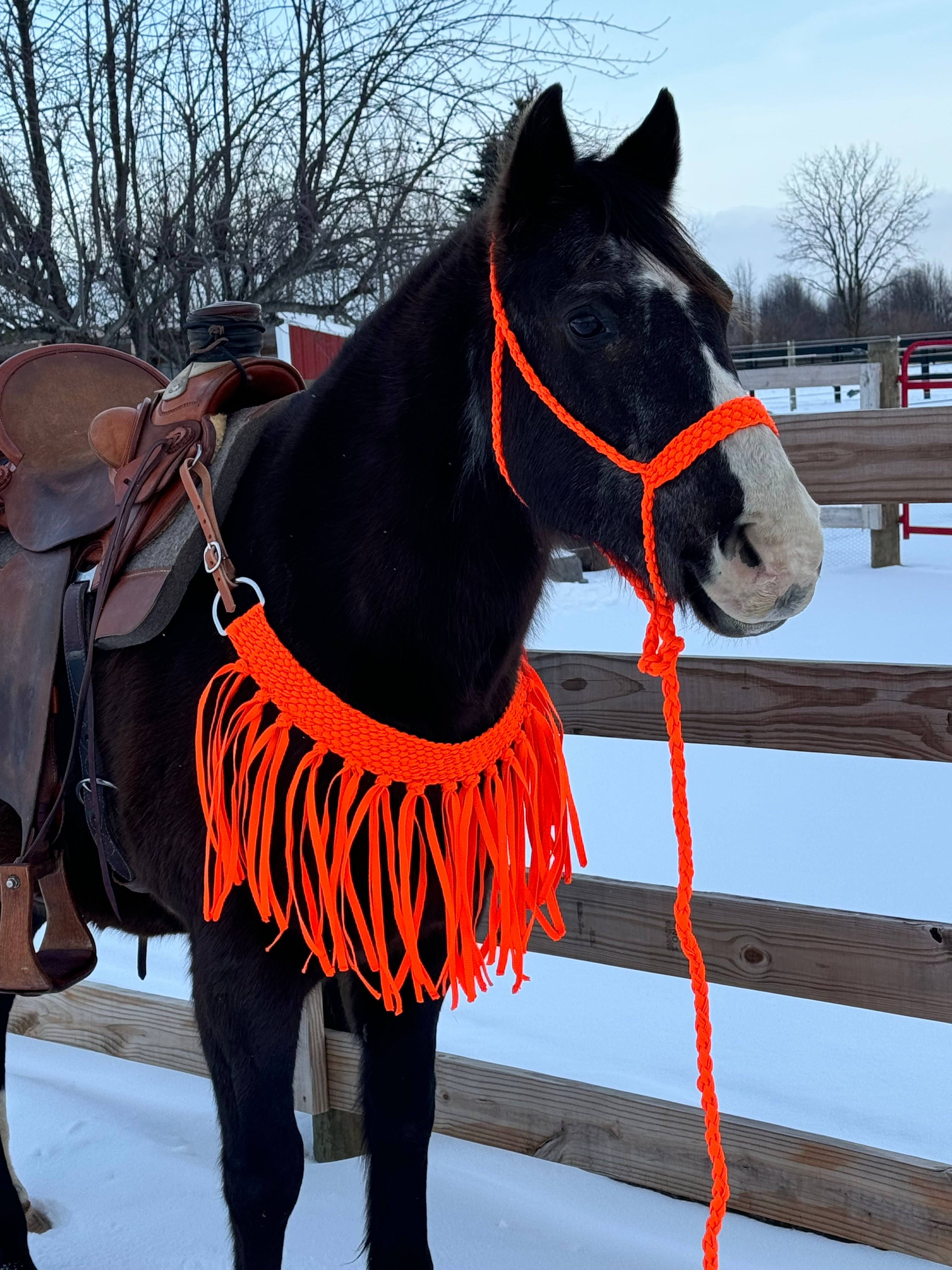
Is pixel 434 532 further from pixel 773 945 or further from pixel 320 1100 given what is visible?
pixel 320 1100

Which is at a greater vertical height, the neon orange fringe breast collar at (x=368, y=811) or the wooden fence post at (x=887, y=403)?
the wooden fence post at (x=887, y=403)

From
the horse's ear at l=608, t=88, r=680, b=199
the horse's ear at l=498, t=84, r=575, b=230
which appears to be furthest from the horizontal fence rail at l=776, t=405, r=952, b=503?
the horse's ear at l=498, t=84, r=575, b=230

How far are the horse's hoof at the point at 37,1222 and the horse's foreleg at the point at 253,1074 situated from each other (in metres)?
0.93

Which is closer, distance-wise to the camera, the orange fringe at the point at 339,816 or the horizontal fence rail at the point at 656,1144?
the orange fringe at the point at 339,816

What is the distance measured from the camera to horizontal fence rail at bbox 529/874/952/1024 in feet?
6.23

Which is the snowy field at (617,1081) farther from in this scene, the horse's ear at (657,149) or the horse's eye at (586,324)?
the horse's ear at (657,149)

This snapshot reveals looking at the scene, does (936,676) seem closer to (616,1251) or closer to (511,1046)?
(616,1251)

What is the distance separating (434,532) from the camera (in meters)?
1.41

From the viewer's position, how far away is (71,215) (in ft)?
14.9

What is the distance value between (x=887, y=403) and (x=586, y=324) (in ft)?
23.0

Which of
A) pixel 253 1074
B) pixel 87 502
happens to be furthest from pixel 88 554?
pixel 253 1074

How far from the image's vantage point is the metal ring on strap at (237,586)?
146 centimetres

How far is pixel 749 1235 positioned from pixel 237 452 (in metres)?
1.78

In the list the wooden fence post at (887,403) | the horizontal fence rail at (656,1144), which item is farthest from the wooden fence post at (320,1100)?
the wooden fence post at (887,403)
